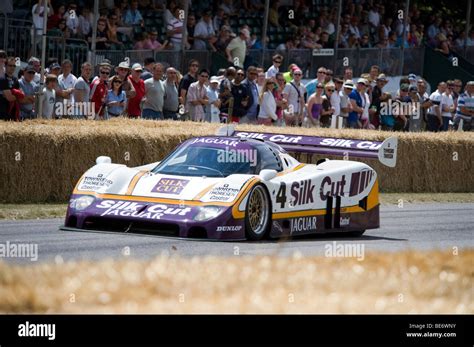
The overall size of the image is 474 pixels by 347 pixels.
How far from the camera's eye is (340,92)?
23.6 m

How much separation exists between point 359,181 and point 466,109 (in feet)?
40.2

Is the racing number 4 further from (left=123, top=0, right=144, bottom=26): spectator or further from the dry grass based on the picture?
(left=123, top=0, right=144, bottom=26): spectator

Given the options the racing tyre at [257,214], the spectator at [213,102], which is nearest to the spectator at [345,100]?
the spectator at [213,102]

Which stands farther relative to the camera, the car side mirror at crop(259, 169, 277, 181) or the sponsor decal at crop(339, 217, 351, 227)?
the sponsor decal at crop(339, 217, 351, 227)

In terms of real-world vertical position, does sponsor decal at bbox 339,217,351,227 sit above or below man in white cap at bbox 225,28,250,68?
below

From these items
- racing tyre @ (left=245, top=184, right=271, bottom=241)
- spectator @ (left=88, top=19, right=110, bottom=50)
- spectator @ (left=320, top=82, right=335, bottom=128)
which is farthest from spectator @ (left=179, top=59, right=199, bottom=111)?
racing tyre @ (left=245, top=184, right=271, bottom=241)

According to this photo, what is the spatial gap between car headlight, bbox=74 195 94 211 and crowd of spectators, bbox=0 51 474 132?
203 inches

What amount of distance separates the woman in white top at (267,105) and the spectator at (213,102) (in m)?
0.85

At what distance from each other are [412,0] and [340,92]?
46.1 feet

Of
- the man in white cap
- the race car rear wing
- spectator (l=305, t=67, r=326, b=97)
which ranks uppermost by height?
the man in white cap

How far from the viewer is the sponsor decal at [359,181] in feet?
48.2

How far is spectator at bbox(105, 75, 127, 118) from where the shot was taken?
776 inches

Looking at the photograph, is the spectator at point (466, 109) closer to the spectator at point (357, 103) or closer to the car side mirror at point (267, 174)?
the spectator at point (357, 103)

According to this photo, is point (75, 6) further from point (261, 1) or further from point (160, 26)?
point (261, 1)
